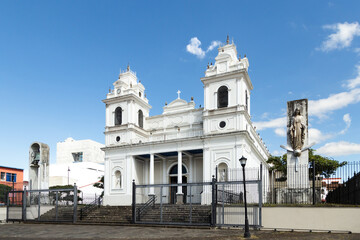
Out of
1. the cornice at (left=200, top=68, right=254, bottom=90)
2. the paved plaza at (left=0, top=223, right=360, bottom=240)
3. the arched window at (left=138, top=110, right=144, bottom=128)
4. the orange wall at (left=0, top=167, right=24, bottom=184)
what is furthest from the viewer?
the orange wall at (left=0, top=167, right=24, bottom=184)

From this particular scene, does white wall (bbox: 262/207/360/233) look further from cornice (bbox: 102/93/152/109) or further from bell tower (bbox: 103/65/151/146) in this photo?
cornice (bbox: 102/93/152/109)

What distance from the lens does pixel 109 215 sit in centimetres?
2423

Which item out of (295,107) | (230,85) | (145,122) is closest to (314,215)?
(295,107)

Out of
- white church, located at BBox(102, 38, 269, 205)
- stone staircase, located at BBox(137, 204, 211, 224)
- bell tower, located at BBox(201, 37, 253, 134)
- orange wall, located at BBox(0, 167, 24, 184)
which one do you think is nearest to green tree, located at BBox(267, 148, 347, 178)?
white church, located at BBox(102, 38, 269, 205)

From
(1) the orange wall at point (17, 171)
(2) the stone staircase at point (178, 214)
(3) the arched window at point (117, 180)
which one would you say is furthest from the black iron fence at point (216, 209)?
(1) the orange wall at point (17, 171)

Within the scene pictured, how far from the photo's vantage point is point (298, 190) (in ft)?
60.0

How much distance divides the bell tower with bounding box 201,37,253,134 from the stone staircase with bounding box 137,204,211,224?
33.7ft

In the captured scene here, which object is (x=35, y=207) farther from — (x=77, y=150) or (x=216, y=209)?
(x=77, y=150)

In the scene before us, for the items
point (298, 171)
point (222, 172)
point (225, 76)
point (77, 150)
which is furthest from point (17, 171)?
point (298, 171)

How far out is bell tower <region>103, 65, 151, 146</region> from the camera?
117ft

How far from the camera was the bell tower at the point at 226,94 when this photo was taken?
3077 cm

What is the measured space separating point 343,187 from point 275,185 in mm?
3334

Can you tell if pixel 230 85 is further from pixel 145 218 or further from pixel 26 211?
pixel 26 211

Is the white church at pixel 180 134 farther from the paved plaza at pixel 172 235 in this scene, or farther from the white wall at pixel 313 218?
the paved plaza at pixel 172 235
